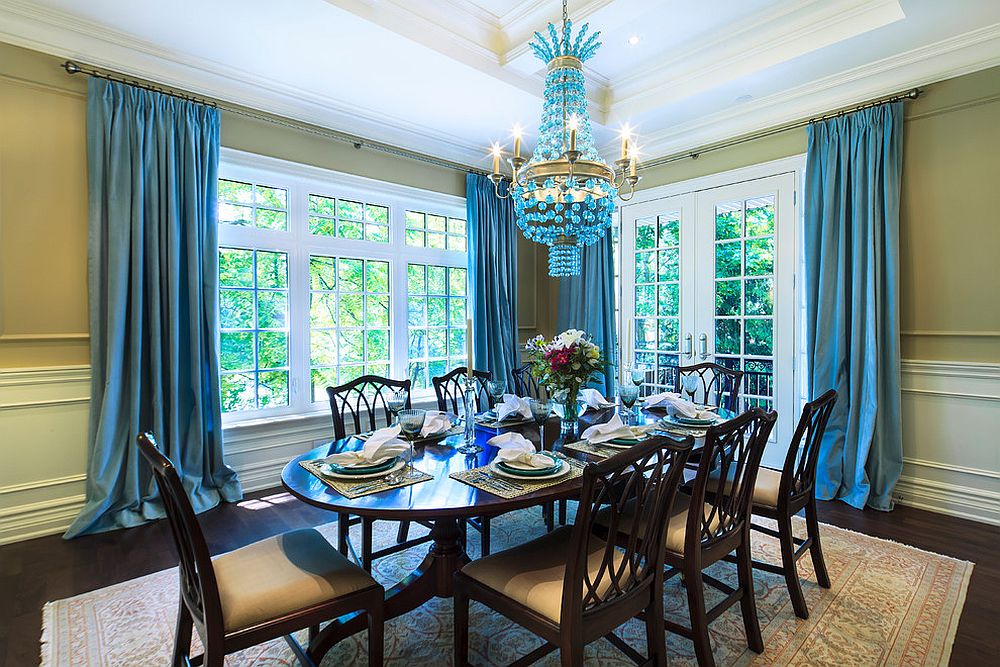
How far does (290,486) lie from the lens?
1665 millimetres

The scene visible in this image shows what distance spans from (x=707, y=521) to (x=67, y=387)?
3391mm

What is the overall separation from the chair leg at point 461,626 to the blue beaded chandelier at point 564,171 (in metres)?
1.75

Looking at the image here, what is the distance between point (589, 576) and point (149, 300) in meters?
2.95

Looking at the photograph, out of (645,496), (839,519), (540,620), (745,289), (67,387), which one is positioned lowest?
(839,519)

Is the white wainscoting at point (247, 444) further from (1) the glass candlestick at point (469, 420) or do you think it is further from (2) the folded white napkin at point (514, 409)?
(1) the glass candlestick at point (469, 420)

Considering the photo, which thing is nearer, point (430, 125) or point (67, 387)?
point (67, 387)

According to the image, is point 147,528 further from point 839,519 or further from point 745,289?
point 745,289

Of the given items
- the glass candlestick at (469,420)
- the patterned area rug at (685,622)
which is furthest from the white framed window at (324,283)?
the glass candlestick at (469,420)

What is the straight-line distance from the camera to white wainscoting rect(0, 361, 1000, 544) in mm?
2838

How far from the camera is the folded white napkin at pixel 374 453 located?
5.95 feet

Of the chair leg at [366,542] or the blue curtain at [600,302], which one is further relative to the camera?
the blue curtain at [600,302]

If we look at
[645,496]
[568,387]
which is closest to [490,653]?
[645,496]

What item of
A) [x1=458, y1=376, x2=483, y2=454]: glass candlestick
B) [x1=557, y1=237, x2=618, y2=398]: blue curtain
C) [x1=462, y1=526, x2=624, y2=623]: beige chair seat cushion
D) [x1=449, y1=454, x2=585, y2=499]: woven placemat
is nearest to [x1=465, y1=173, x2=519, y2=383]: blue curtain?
[x1=557, y1=237, x2=618, y2=398]: blue curtain

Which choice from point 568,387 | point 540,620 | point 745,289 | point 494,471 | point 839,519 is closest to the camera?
point 540,620
